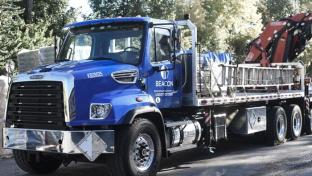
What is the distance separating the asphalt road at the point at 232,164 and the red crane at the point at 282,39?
4.39 meters

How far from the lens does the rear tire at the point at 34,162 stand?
970cm

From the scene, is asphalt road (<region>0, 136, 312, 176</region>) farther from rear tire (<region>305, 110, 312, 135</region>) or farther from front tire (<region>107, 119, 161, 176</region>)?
rear tire (<region>305, 110, 312, 135</region>)

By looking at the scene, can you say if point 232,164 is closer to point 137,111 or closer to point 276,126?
point 137,111

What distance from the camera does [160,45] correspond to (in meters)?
9.80

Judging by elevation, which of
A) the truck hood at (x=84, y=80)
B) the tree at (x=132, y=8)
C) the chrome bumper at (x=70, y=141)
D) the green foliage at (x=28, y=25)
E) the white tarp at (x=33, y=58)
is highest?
the tree at (x=132, y=8)

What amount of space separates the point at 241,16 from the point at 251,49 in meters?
23.3

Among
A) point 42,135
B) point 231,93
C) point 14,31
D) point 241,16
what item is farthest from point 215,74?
point 241,16

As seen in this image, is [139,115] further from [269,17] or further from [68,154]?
[269,17]

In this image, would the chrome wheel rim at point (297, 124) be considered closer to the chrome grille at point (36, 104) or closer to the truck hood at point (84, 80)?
the truck hood at point (84, 80)

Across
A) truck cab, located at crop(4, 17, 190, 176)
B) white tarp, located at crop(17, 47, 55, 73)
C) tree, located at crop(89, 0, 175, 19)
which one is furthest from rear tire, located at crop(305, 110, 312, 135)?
tree, located at crop(89, 0, 175, 19)

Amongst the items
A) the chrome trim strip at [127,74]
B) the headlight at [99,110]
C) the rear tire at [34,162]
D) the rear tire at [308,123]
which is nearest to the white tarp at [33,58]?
the rear tire at [308,123]

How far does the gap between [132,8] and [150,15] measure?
4.44ft

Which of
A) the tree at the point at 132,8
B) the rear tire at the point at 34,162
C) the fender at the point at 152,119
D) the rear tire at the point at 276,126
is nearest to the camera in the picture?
the fender at the point at 152,119

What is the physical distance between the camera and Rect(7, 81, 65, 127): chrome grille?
8.44 metres
